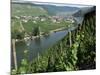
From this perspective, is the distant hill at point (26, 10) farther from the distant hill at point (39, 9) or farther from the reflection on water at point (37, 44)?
the reflection on water at point (37, 44)

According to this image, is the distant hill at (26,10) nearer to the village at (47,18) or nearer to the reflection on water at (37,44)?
the village at (47,18)

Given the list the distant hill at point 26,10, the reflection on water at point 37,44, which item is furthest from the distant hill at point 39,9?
the reflection on water at point 37,44

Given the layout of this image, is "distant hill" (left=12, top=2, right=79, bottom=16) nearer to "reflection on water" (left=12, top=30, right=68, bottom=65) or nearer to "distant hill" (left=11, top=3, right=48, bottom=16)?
"distant hill" (left=11, top=3, right=48, bottom=16)

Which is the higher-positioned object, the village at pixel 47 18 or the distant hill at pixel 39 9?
the distant hill at pixel 39 9

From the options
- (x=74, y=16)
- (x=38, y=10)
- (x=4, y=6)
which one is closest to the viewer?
(x=4, y=6)

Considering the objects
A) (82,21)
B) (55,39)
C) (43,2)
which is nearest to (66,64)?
(55,39)

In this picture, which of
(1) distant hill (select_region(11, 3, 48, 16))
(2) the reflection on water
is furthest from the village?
(2) the reflection on water

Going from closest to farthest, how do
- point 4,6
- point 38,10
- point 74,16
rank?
point 4,6 → point 38,10 → point 74,16

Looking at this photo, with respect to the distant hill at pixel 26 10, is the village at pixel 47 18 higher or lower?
lower

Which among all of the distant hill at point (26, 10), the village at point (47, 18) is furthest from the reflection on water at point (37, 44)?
the distant hill at point (26, 10)

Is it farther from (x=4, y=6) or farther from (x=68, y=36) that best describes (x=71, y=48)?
(x=4, y=6)

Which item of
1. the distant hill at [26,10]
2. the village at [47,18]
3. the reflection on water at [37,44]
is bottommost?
the reflection on water at [37,44]
